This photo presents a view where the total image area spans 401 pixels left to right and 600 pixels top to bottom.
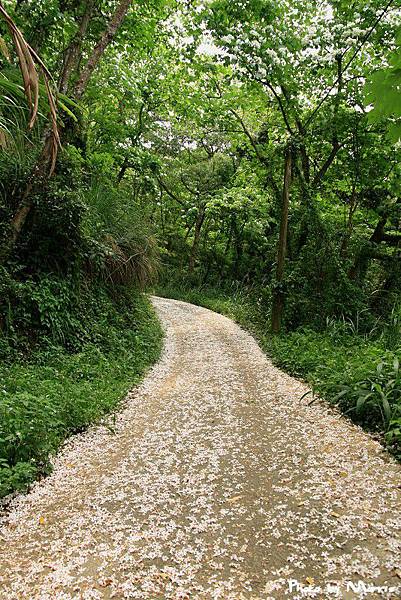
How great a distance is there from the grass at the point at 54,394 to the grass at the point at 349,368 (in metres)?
2.94

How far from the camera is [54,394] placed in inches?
176

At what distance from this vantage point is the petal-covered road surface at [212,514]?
2.28 metres

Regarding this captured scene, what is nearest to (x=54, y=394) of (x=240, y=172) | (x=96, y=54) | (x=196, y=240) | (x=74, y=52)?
(x=96, y=54)

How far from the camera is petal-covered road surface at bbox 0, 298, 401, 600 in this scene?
228cm

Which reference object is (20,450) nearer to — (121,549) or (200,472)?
(121,549)

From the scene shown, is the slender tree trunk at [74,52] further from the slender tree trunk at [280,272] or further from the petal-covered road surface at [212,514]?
the slender tree trunk at [280,272]

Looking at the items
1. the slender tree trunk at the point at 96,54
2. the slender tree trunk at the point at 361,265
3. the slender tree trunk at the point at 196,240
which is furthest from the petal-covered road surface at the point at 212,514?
the slender tree trunk at the point at 196,240

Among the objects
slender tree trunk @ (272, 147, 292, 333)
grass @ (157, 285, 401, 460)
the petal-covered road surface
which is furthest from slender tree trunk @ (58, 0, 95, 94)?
grass @ (157, 285, 401, 460)

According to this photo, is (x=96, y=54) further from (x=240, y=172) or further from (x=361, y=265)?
(x=240, y=172)

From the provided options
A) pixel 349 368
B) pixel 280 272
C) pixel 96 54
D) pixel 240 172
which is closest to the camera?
pixel 349 368

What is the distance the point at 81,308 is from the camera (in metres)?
7.09

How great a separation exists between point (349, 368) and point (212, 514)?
357 cm

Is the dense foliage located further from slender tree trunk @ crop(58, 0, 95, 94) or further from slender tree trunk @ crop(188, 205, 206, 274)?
slender tree trunk @ crop(188, 205, 206, 274)

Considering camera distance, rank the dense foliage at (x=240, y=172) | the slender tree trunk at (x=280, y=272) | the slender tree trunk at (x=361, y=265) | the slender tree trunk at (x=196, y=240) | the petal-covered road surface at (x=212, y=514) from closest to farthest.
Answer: the petal-covered road surface at (x=212, y=514) < the dense foliage at (x=240, y=172) < the slender tree trunk at (x=280, y=272) < the slender tree trunk at (x=361, y=265) < the slender tree trunk at (x=196, y=240)
